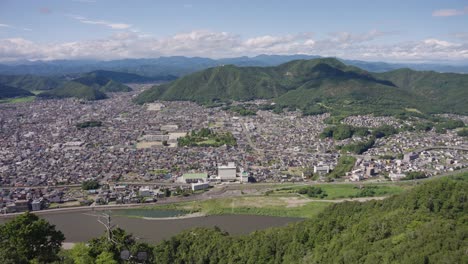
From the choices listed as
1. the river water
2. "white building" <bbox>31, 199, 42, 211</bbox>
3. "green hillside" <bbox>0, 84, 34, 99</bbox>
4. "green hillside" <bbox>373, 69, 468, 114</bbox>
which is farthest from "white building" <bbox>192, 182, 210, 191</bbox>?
"green hillside" <bbox>0, 84, 34, 99</bbox>

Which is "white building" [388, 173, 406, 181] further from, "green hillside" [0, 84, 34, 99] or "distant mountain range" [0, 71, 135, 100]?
"green hillside" [0, 84, 34, 99]

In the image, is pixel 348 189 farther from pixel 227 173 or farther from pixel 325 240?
pixel 325 240

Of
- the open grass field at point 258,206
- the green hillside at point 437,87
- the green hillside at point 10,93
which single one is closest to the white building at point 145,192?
the open grass field at point 258,206

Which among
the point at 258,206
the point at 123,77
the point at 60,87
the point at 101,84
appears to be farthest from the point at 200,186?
the point at 123,77

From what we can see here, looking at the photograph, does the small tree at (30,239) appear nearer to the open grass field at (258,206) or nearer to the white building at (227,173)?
the open grass field at (258,206)

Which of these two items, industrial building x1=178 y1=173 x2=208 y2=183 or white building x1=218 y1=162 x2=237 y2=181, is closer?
industrial building x1=178 y1=173 x2=208 y2=183

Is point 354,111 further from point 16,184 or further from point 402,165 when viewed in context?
point 16,184
